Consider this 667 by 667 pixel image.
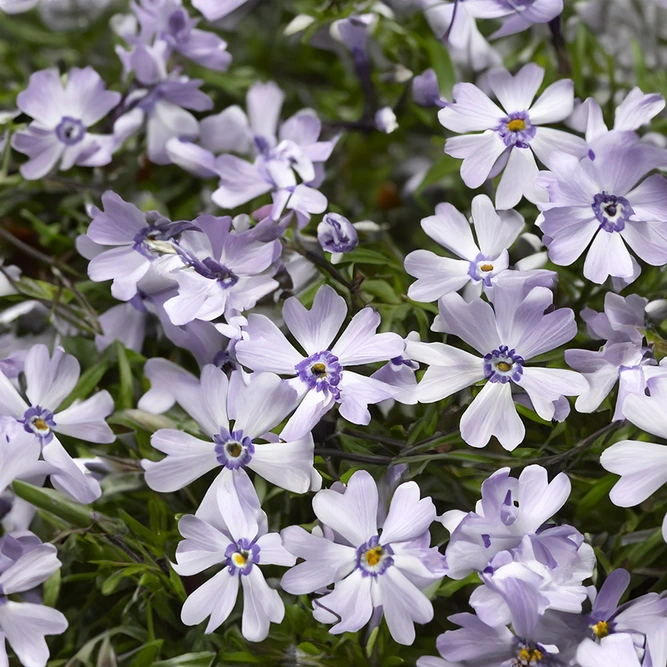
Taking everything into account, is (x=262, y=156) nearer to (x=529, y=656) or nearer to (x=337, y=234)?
(x=337, y=234)

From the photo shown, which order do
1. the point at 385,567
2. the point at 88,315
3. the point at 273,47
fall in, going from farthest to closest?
the point at 273,47, the point at 88,315, the point at 385,567

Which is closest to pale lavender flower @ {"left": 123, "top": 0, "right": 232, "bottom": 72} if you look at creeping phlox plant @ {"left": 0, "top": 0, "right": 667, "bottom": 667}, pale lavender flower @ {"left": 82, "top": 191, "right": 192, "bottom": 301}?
creeping phlox plant @ {"left": 0, "top": 0, "right": 667, "bottom": 667}

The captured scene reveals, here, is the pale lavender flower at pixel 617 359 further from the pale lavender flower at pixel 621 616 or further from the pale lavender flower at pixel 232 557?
the pale lavender flower at pixel 232 557

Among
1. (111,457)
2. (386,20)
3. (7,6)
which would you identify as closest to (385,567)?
(111,457)

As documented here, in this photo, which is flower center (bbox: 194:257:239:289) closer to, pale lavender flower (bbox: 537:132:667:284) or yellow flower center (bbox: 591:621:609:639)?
pale lavender flower (bbox: 537:132:667:284)

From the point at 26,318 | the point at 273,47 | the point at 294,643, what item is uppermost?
the point at 273,47

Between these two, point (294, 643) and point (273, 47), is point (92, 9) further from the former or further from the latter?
point (294, 643)
